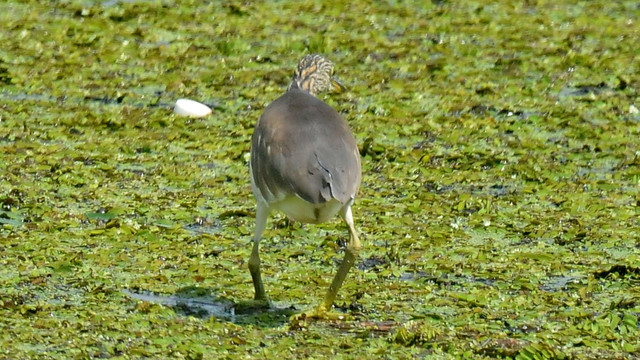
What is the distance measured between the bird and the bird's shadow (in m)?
0.13

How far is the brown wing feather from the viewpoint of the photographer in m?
6.75

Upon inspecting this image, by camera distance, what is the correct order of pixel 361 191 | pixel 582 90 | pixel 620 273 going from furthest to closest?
pixel 582 90 → pixel 361 191 → pixel 620 273

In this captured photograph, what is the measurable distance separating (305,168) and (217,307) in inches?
39.6

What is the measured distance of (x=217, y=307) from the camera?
7.34m

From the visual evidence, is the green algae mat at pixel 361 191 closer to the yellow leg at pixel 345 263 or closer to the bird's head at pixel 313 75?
the yellow leg at pixel 345 263

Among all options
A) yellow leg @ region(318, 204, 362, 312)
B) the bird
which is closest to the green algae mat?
yellow leg @ region(318, 204, 362, 312)

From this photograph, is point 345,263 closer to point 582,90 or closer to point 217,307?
point 217,307

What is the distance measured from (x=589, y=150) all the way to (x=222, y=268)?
3.88m

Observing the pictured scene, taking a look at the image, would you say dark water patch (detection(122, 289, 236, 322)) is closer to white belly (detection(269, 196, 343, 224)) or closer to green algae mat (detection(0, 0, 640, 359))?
green algae mat (detection(0, 0, 640, 359))

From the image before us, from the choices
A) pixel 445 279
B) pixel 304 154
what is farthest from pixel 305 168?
pixel 445 279

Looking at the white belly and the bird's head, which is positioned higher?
the bird's head

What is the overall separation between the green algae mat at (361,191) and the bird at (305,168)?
458 millimetres

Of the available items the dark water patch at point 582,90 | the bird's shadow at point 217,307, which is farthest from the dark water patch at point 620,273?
the dark water patch at point 582,90

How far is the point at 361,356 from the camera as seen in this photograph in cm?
660
